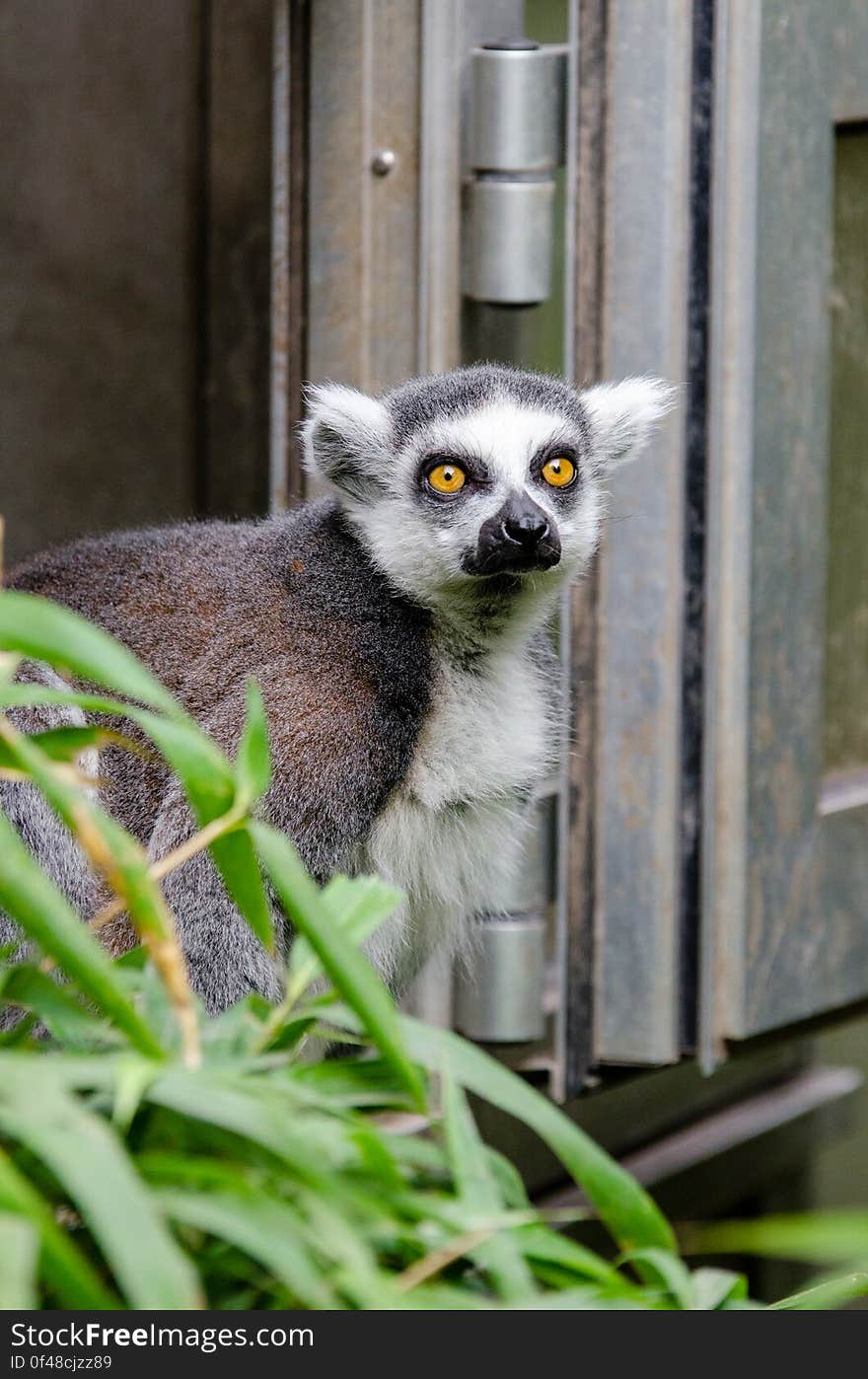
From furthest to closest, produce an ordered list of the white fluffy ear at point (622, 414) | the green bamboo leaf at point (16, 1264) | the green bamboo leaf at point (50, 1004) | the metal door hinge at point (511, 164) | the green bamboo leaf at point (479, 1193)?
the metal door hinge at point (511, 164) < the white fluffy ear at point (622, 414) < the green bamboo leaf at point (50, 1004) < the green bamboo leaf at point (479, 1193) < the green bamboo leaf at point (16, 1264)

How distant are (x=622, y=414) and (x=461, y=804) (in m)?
0.78

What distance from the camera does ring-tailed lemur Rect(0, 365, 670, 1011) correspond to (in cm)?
227

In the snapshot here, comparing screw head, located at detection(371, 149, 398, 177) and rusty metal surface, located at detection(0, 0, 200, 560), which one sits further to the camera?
rusty metal surface, located at detection(0, 0, 200, 560)

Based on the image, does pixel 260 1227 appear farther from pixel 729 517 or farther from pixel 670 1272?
pixel 729 517

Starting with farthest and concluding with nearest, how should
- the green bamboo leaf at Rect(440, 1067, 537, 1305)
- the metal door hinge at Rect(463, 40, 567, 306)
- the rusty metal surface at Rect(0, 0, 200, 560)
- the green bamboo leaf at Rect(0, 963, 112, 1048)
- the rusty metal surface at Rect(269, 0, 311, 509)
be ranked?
the rusty metal surface at Rect(0, 0, 200, 560), the rusty metal surface at Rect(269, 0, 311, 509), the metal door hinge at Rect(463, 40, 567, 306), the green bamboo leaf at Rect(0, 963, 112, 1048), the green bamboo leaf at Rect(440, 1067, 537, 1305)

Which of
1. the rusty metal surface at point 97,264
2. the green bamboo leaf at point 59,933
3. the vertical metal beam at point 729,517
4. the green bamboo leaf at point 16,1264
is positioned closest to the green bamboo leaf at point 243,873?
the green bamboo leaf at point 59,933

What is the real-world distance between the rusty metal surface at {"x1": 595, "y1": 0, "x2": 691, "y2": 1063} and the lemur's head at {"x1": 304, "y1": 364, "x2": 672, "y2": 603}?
1.22 ft

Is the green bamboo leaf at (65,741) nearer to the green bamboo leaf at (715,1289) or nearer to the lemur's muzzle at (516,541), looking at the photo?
the green bamboo leaf at (715,1289)

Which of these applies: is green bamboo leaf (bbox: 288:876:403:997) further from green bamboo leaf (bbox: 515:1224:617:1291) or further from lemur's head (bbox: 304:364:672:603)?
lemur's head (bbox: 304:364:672:603)

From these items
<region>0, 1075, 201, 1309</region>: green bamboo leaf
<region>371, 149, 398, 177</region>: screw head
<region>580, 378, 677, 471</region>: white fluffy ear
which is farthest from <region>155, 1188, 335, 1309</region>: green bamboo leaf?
<region>371, 149, 398, 177</region>: screw head

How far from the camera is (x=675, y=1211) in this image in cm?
413

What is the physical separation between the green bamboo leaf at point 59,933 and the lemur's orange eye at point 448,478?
1.56 m

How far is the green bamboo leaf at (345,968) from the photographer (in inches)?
43.5
